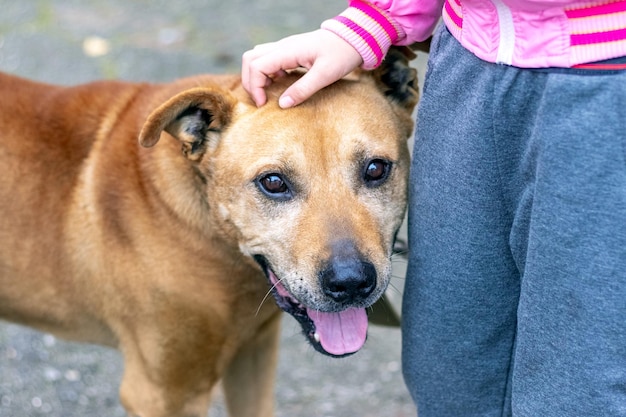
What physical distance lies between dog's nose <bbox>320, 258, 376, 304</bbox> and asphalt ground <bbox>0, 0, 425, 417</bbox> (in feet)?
4.28

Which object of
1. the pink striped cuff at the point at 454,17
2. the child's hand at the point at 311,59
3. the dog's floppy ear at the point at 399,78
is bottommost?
the dog's floppy ear at the point at 399,78

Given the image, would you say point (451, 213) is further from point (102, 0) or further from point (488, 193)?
point (102, 0)

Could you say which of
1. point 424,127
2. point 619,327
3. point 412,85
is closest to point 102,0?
point 412,85

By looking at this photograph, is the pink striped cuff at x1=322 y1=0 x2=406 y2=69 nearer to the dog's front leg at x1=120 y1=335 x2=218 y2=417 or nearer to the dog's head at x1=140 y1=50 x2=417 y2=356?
the dog's head at x1=140 y1=50 x2=417 y2=356

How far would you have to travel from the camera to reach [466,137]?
194 cm

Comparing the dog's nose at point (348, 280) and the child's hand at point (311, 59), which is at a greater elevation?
the child's hand at point (311, 59)

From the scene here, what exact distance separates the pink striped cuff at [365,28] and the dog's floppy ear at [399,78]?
29 centimetres

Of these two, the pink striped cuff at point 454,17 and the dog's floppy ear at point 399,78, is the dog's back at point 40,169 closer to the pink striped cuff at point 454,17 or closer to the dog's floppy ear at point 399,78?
the dog's floppy ear at point 399,78

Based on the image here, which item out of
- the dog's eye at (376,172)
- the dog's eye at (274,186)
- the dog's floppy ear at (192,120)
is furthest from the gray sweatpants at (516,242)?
the dog's floppy ear at (192,120)

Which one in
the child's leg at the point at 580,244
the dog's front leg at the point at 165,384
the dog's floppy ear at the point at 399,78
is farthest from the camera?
the dog's front leg at the point at 165,384

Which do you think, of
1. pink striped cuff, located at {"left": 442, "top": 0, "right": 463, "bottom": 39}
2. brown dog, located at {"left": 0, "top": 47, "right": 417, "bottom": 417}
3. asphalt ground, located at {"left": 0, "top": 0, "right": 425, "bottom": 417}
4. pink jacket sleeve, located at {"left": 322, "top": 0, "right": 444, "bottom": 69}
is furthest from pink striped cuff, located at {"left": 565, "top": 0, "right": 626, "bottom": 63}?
asphalt ground, located at {"left": 0, "top": 0, "right": 425, "bottom": 417}

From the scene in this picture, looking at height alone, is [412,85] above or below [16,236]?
above

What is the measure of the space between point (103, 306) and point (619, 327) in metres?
1.76

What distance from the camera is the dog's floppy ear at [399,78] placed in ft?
8.11
